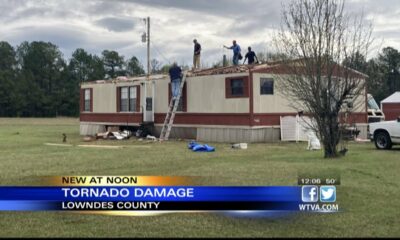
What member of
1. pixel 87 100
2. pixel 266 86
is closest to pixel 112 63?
pixel 87 100

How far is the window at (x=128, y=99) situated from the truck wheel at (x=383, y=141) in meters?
14.6

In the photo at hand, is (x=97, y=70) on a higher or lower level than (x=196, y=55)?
higher

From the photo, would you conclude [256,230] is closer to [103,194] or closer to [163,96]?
[103,194]

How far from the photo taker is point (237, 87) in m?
24.0

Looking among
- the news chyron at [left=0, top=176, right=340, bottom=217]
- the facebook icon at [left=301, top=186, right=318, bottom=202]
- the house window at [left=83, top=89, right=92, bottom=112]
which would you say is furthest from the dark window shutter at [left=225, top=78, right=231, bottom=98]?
the facebook icon at [left=301, top=186, right=318, bottom=202]

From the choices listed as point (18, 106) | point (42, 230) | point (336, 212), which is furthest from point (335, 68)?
point (18, 106)

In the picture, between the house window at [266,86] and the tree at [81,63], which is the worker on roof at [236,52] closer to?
the house window at [266,86]

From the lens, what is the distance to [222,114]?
2469 centimetres

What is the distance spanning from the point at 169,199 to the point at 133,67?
9665 cm

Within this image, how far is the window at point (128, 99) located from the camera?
29625mm

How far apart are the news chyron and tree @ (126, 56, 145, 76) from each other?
311ft

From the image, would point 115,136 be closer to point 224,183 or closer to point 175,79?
point 175,79

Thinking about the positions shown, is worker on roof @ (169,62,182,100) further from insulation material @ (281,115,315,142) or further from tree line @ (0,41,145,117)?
tree line @ (0,41,145,117)

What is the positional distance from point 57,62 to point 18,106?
15.0 meters
